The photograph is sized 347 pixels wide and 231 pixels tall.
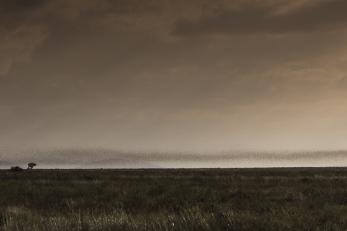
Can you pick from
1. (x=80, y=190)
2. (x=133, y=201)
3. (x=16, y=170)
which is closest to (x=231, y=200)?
(x=133, y=201)

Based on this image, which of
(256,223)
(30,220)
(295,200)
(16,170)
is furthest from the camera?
(16,170)

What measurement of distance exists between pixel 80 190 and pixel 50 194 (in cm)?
208

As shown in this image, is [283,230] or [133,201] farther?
[133,201]

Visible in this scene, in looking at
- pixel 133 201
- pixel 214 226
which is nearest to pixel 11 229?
pixel 214 226

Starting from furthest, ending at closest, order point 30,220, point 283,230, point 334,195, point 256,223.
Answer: point 334,195
point 30,220
point 256,223
point 283,230

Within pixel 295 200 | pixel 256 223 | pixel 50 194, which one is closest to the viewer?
pixel 256 223

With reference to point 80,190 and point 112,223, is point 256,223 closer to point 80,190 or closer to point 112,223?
point 112,223

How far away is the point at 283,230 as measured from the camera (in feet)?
35.7

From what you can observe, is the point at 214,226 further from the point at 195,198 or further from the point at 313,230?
the point at 195,198

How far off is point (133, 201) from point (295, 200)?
22.6ft

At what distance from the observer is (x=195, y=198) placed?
2308cm

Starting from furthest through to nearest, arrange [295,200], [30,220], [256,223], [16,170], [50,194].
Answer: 1. [16,170]
2. [50,194]
3. [295,200]
4. [30,220]
5. [256,223]

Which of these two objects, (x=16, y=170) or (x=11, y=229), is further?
(x=16, y=170)

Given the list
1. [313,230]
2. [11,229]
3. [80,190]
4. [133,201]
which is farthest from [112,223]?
[80,190]
